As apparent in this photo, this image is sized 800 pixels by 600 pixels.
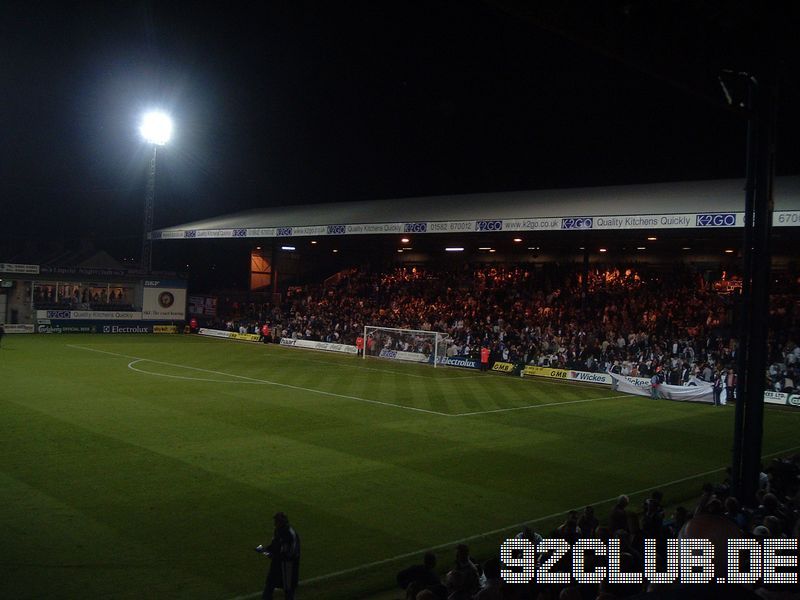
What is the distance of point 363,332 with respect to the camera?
4025cm

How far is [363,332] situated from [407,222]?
8784mm

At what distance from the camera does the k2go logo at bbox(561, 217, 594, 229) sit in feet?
94.5

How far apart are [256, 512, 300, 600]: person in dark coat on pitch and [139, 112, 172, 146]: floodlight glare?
38936 millimetres

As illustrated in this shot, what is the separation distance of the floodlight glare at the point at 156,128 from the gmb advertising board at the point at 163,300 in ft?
33.0

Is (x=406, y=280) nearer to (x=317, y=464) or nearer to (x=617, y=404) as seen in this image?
(x=617, y=404)

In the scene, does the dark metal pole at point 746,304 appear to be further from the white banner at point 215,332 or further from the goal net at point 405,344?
the white banner at point 215,332

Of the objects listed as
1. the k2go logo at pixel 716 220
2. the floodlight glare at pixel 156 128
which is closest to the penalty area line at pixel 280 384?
the k2go logo at pixel 716 220

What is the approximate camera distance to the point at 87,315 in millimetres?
44844

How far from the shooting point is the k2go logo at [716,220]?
25.0 metres

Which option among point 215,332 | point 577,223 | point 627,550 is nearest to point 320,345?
point 215,332

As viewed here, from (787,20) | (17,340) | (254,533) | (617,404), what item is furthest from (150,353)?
(787,20)

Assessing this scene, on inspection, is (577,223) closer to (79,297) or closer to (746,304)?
(746,304)

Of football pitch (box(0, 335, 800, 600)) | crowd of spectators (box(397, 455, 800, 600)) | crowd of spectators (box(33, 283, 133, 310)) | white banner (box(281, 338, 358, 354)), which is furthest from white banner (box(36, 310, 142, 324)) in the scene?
crowd of spectators (box(397, 455, 800, 600))

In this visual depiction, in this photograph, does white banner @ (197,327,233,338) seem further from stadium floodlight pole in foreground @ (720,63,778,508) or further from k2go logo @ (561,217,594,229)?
stadium floodlight pole in foreground @ (720,63,778,508)
